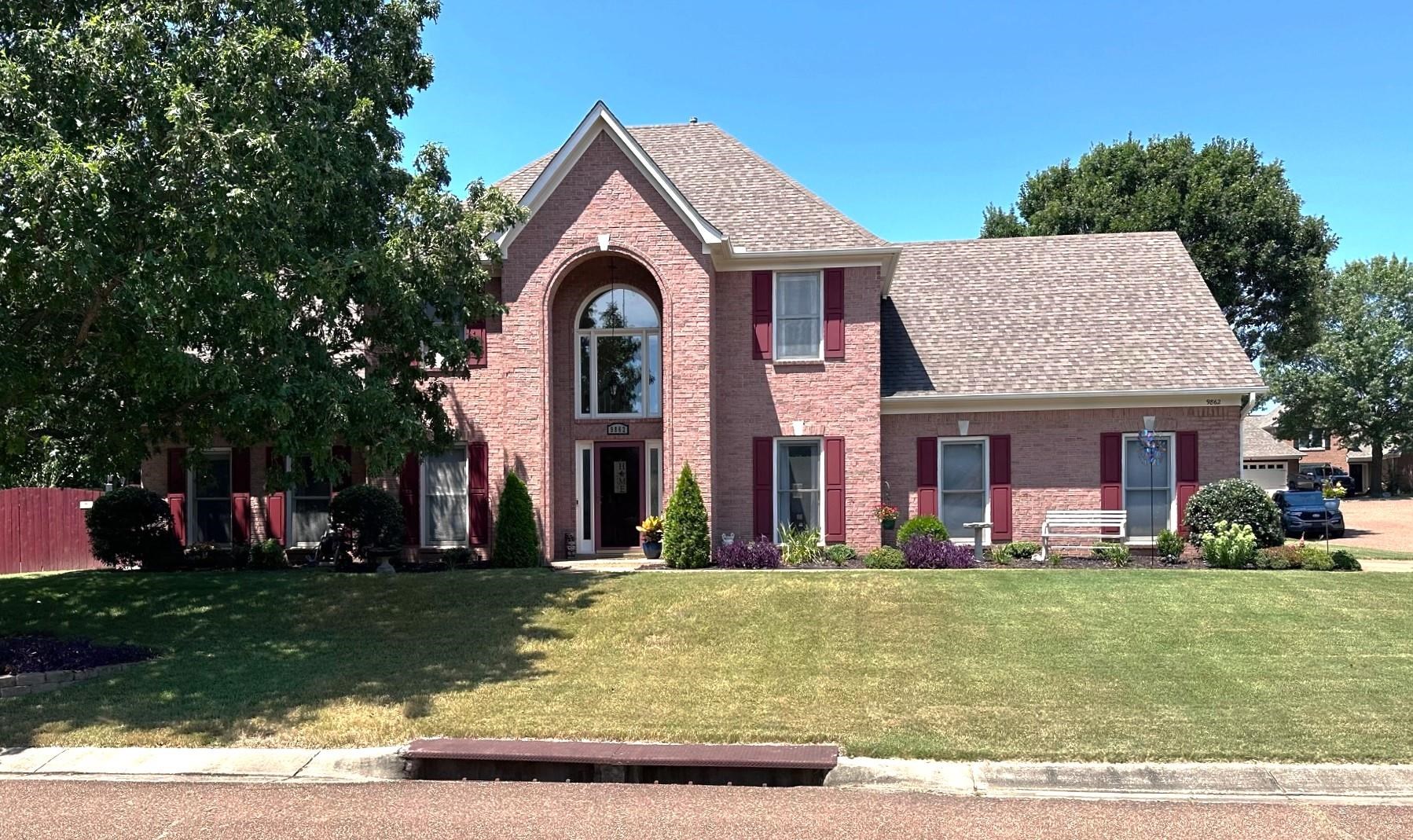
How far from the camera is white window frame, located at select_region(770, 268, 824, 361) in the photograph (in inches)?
699

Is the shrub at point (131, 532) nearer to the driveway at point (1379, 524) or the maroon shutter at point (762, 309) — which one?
the maroon shutter at point (762, 309)

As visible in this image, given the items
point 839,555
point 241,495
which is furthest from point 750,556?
point 241,495

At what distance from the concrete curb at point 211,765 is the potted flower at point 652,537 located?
31.7 ft

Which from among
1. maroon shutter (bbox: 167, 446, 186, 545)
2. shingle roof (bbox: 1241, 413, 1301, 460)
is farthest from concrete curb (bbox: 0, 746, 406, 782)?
shingle roof (bbox: 1241, 413, 1301, 460)

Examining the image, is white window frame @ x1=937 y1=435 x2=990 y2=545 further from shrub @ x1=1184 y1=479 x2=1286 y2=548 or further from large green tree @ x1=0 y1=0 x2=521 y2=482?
large green tree @ x1=0 y1=0 x2=521 y2=482

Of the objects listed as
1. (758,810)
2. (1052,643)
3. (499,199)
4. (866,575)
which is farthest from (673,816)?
(499,199)

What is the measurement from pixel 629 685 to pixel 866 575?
19.8 feet

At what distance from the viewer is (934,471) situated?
18234mm

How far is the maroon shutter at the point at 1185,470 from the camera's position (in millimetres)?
17844

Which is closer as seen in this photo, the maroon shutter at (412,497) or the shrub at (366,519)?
the shrub at (366,519)

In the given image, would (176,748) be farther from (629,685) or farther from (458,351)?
(458,351)

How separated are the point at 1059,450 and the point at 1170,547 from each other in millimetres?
2855

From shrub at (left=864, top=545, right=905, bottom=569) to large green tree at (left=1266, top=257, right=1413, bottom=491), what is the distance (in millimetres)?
45485

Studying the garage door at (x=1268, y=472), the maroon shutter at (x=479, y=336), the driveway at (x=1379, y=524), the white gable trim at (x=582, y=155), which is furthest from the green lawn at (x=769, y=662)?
the garage door at (x=1268, y=472)
